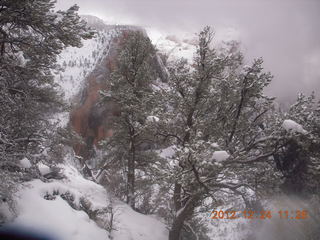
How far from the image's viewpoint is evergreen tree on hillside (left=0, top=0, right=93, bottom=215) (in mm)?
5258

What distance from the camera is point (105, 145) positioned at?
10.7 metres

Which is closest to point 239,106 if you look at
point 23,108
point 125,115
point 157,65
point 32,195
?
point 125,115

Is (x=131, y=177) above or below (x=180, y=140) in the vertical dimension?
below

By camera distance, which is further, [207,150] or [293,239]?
[293,239]

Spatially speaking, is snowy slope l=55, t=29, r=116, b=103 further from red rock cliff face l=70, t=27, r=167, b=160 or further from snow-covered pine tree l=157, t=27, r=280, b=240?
snow-covered pine tree l=157, t=27, r=280, b=240

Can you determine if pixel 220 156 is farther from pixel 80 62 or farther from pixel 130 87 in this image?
pixel 80 62

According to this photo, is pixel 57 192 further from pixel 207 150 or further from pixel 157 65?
pixel 157 65

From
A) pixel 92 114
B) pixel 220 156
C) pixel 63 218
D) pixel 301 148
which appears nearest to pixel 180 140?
pixel 220 156

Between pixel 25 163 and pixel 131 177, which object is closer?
pixel 25 163

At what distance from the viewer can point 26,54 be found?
6559 mm

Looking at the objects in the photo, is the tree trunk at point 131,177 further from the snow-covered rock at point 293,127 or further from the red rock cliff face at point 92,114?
the snow-covered rock at point 293,127

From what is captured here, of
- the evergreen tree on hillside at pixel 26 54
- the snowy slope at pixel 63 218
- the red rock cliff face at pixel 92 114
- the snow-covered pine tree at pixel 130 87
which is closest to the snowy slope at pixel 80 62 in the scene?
the red rock cliff face at pixel 92 114

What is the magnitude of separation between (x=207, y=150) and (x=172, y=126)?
7.81ft

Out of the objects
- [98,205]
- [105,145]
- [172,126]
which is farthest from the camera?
[105,145]
